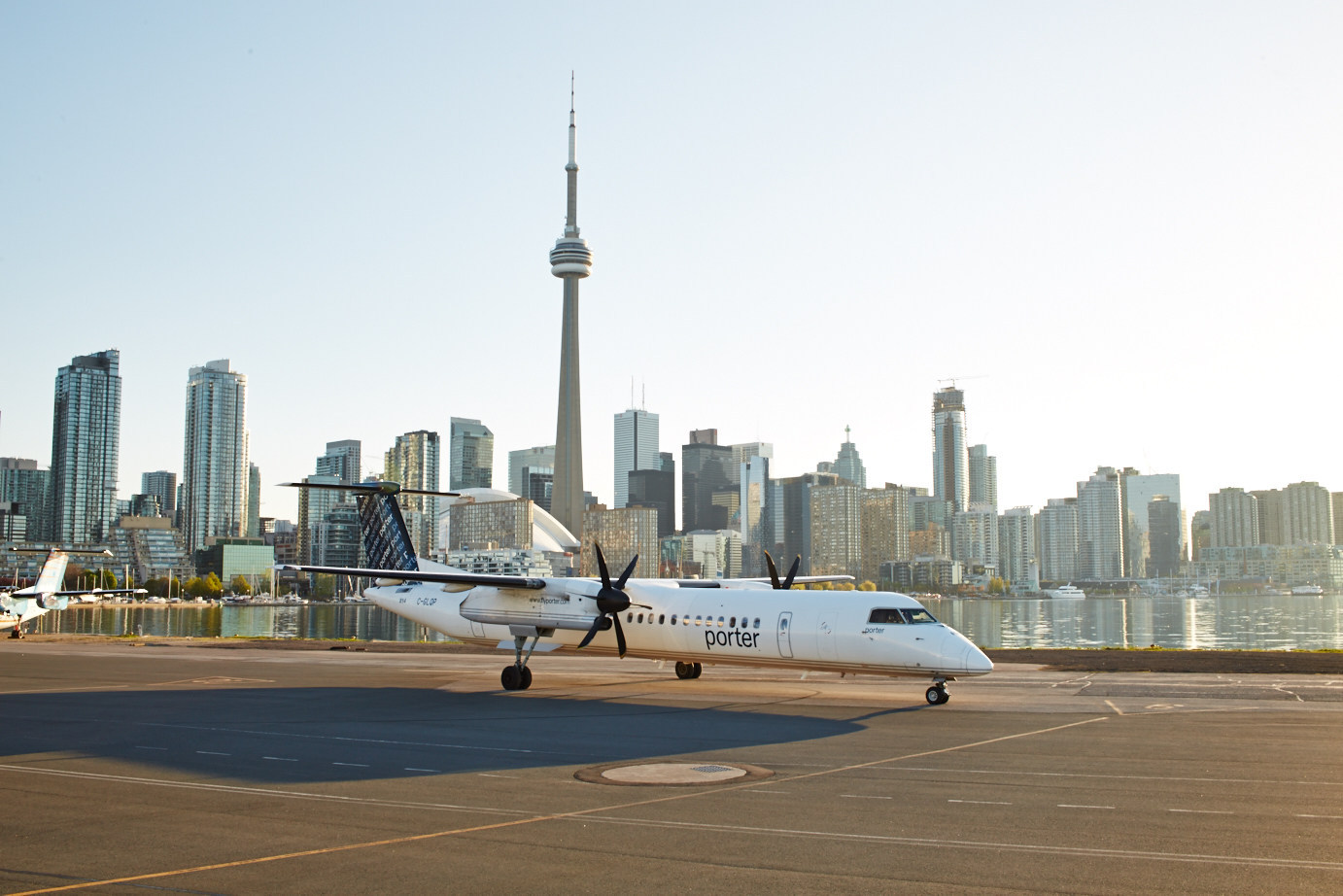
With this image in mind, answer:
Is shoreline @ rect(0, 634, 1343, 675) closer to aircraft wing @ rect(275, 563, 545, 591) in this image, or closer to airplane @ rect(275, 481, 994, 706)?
airplane @ rect(275, 481, 994, 706)

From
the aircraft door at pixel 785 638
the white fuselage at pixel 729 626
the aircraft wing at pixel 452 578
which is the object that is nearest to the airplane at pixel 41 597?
the aircraft wing at pixel 452 578

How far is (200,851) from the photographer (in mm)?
12102

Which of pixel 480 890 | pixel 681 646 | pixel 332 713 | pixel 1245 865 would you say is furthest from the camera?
pixel 681 646

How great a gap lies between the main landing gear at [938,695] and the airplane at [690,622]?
0.11ft

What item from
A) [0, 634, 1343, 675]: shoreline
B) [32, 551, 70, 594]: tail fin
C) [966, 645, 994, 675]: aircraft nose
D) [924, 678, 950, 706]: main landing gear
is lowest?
[0, 634, 1343, 675]: shoreline

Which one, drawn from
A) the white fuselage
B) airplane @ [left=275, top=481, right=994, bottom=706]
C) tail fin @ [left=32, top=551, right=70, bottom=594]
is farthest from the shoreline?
tail fin @ [left=32, top=551, right=70, bottom=594]

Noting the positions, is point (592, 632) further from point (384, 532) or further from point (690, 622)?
point (384, 532)

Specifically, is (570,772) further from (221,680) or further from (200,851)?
(221,680)

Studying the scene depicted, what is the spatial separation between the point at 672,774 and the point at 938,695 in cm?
1157

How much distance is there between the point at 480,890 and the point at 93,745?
13.9m

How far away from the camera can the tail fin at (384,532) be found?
40406mm

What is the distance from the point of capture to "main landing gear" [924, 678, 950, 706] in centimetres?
2625

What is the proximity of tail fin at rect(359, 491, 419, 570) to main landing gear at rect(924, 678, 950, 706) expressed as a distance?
2124 centimetres

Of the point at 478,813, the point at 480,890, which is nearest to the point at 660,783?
the point at 478,813
